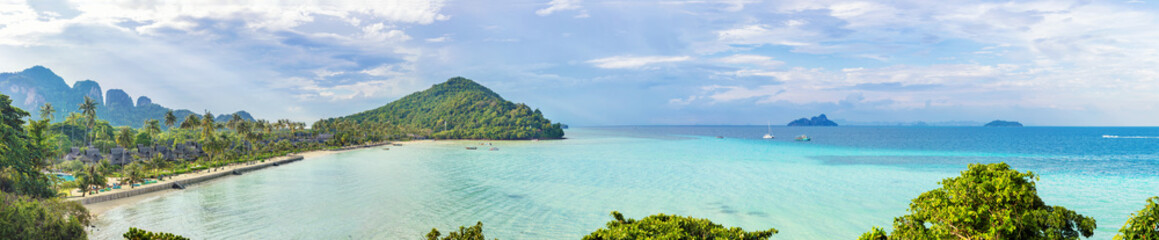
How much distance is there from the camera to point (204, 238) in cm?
2144

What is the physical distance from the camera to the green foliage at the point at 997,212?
8.06 meters

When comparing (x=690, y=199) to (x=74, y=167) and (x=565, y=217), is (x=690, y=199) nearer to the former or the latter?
(x=565, y=217)

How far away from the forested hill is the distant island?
78.1 m

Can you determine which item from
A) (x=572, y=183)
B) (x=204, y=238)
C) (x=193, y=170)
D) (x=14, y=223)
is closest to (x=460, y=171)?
(x=572, y=183)

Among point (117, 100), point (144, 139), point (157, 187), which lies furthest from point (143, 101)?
point (157, 187)

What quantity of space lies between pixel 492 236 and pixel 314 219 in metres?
10.8

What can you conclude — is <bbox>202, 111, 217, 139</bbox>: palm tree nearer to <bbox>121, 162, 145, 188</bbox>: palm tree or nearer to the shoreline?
the shoreline

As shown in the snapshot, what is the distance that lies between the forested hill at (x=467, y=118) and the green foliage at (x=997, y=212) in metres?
122

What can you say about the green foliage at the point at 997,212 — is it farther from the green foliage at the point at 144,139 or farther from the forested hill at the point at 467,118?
the forested hill at the point at 467,118

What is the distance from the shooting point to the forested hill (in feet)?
438

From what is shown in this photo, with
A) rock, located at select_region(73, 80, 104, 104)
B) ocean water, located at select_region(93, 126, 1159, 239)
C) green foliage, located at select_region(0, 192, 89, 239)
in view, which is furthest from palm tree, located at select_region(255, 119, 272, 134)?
rock, located at select_region(73, 80, 104, 104)

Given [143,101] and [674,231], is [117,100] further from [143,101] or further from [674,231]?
[674,231]

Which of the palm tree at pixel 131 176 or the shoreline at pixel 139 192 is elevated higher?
the palm tree at pixel 131 176

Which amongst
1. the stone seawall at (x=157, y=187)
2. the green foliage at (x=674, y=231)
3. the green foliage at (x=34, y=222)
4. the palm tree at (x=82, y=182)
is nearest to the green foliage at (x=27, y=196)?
the green foliage at (x=34, y=222)
